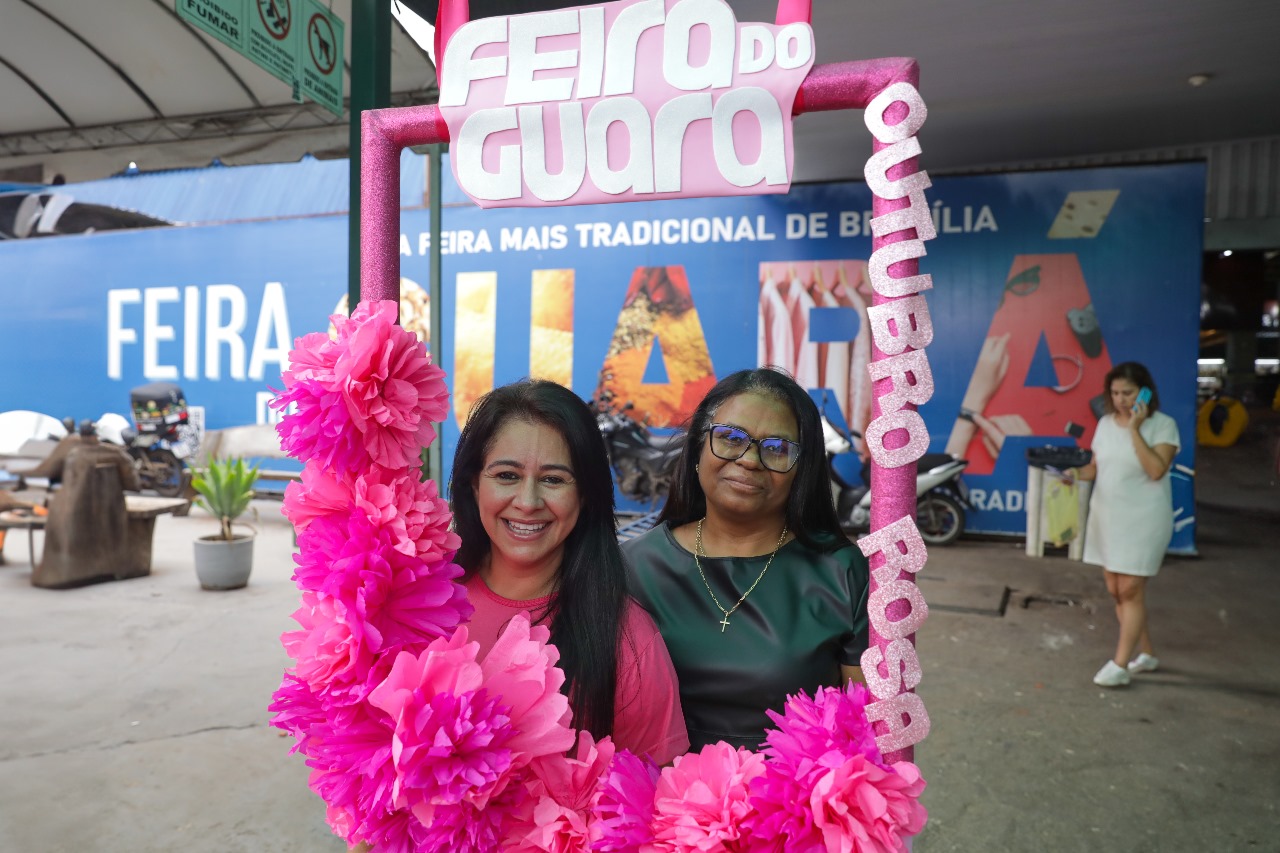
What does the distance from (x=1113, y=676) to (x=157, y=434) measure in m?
9.97

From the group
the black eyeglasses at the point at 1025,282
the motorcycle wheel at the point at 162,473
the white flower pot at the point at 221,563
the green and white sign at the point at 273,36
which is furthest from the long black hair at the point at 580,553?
the motorcycle wheel at the point at 162,473

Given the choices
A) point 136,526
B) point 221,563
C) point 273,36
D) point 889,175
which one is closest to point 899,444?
point 889,175

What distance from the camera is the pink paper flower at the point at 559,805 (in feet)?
3.25

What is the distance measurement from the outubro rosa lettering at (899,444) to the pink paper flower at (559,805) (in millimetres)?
340

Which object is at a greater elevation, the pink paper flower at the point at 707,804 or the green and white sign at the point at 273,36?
the green and white sign at the point at 273,36

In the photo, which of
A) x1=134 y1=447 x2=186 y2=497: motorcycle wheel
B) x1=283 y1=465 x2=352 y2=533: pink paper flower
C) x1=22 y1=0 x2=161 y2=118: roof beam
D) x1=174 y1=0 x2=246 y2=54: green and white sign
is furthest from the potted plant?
x1=283 y1=465 x2=352 y2=533: pink paper flower

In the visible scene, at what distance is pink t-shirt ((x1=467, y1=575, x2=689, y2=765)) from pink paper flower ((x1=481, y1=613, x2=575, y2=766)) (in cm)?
17

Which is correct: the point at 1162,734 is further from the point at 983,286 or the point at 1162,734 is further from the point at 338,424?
the point at 983,286

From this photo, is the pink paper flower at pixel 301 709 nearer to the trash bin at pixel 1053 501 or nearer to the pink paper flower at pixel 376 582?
the pink paper flower at pixel 376 582

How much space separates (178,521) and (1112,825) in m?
8.91

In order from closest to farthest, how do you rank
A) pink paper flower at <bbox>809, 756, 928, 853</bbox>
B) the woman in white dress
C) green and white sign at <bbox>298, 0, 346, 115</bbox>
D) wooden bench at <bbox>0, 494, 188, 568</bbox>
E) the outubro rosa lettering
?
pink paper flower at <bbox>809, 756, 928, 853</bbox> < the outubro rosa lettering < green and white sign at <bbox>298, 0, 346, 115</bbox> < the woman in white dress < wooden bench at <bbox>0, 494, 188, 568</bbox>

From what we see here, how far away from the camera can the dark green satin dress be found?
4.63 ft

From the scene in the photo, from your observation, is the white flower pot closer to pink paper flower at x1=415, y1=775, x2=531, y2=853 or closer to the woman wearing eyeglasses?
the woman wearing eyeglasses

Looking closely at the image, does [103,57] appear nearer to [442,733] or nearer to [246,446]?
[246,446]
